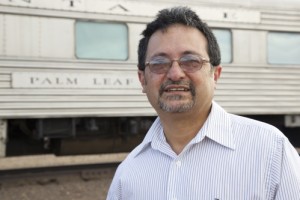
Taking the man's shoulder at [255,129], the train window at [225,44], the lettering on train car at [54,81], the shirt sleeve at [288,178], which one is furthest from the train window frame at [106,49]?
the shirt sleeve at [288,178]

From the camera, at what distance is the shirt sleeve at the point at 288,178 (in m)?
1.46

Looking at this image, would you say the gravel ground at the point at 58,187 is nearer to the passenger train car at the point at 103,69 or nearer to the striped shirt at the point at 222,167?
the passenger train car at the point at 103,69

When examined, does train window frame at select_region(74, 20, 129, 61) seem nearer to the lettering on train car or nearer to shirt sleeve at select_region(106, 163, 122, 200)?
the lettering on train car

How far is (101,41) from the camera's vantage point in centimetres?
625

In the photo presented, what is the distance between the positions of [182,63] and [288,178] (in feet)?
1.78

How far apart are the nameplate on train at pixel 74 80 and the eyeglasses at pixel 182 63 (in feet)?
14.1

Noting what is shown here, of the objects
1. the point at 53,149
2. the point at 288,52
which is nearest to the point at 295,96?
the point at 288,52

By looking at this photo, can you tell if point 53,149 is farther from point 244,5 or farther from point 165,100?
point 165,100

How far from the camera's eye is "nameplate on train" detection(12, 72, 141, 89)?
18.7 feet

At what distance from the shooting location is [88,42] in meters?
6.18

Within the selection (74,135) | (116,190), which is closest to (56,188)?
(74,135)

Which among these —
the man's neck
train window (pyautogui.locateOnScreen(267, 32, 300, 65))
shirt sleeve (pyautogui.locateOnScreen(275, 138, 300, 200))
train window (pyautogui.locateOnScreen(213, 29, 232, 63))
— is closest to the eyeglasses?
the man's neck

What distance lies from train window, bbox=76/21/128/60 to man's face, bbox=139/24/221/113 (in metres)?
4.52

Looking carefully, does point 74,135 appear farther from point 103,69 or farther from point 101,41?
point 101,41
